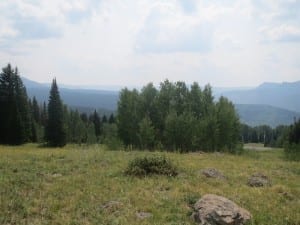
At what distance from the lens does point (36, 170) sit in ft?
58.6

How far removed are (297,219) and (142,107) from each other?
51825mm

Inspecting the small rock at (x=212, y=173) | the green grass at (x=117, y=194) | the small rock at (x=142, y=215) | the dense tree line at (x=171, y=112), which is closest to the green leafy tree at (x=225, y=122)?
the dense tree line at (x=171, y=112)

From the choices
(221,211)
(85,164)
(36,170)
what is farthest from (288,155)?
(221,211)

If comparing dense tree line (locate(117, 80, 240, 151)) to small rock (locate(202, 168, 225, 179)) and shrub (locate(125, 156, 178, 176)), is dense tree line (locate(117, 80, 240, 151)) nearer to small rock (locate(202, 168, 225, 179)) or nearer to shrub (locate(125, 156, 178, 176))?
small rock (locate(202, 168, 225, 179))

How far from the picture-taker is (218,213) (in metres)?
10.7

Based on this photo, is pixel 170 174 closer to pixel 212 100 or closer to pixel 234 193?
pixel 234 193

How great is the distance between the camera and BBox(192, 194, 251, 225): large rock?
422 inches

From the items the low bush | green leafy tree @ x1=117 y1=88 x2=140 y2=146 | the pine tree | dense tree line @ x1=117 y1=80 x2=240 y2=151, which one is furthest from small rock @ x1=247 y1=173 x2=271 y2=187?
the pine tree

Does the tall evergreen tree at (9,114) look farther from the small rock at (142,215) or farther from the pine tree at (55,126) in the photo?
the small rock at (142,215)

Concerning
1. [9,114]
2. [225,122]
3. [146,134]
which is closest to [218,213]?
[146,134]

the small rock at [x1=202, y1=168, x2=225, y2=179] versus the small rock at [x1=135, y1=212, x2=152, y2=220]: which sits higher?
the small rock at [x1=202, y1=168, x2=225, y2=179]

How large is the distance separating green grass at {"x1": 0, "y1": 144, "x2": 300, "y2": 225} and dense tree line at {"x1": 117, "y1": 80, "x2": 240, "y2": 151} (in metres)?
41.3

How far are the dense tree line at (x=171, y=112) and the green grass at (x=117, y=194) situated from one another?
4126 cm

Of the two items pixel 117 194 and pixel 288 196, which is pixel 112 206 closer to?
pixel 117 194
